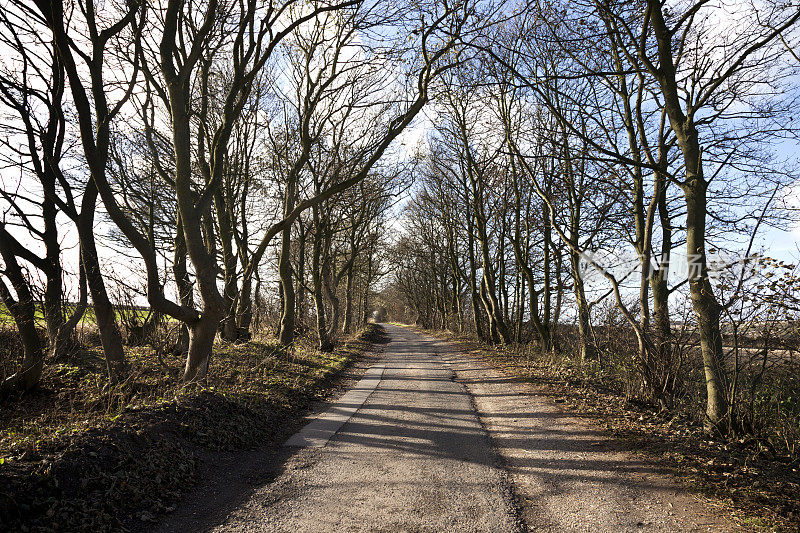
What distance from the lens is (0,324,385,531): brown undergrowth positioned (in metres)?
3.35

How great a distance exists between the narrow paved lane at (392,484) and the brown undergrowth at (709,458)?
1.89 metres

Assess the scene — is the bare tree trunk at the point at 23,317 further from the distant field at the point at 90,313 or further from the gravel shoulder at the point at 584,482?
the gravel shoulder at the point at 584,482

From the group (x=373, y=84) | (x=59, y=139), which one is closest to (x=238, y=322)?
(x=59, y=139)

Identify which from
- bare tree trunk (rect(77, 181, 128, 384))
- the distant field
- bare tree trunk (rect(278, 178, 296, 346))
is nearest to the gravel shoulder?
the distant field

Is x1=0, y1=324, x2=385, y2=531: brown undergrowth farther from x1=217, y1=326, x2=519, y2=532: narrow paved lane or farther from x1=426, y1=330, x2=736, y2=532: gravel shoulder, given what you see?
x1=426, y1=330, x2=736, y2=532: gravel shoulder

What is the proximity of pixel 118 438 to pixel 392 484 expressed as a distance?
9.35ft

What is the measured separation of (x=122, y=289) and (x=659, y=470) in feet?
27.5

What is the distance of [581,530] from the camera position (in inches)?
133

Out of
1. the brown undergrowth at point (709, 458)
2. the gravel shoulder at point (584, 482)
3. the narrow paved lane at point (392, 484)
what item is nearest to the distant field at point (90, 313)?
the narrow paved lane at point (392, 484)

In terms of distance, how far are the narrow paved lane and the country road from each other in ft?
0.04

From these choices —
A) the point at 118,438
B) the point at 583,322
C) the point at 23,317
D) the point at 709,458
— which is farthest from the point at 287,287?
the point at 709,458

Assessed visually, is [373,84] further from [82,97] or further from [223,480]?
[223,480]

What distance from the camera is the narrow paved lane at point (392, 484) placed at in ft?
11.7

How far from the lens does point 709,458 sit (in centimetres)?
460
